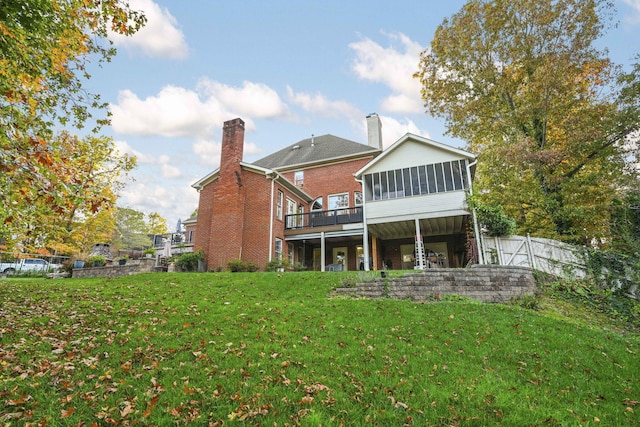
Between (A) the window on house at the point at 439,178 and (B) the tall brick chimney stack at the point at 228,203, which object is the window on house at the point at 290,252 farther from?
(A) the window on house at the point at 439,178

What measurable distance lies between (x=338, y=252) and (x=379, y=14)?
14506mm

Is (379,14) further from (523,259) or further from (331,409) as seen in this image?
(331,409)

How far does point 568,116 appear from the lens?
15.1 meters

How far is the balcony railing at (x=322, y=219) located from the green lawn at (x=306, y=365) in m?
11.0

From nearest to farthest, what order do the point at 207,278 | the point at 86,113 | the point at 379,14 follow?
→ the point at 86,113, the point at 207,278, the point at 379,14

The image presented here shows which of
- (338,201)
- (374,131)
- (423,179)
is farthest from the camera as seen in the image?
(374,131)

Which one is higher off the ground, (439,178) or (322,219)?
(439,178)

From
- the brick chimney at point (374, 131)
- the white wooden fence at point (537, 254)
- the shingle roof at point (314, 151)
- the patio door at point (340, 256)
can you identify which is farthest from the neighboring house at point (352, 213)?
the white wooden fence at point (537, 254)

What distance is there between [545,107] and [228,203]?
17.4 m

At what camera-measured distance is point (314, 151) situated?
1083 inches

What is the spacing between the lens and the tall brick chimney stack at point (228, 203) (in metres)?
17.9

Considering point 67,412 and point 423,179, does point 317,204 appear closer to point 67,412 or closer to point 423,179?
point 423,179

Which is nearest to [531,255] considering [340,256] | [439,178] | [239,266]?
[439,178]

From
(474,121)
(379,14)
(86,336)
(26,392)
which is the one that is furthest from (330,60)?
(26,392)
